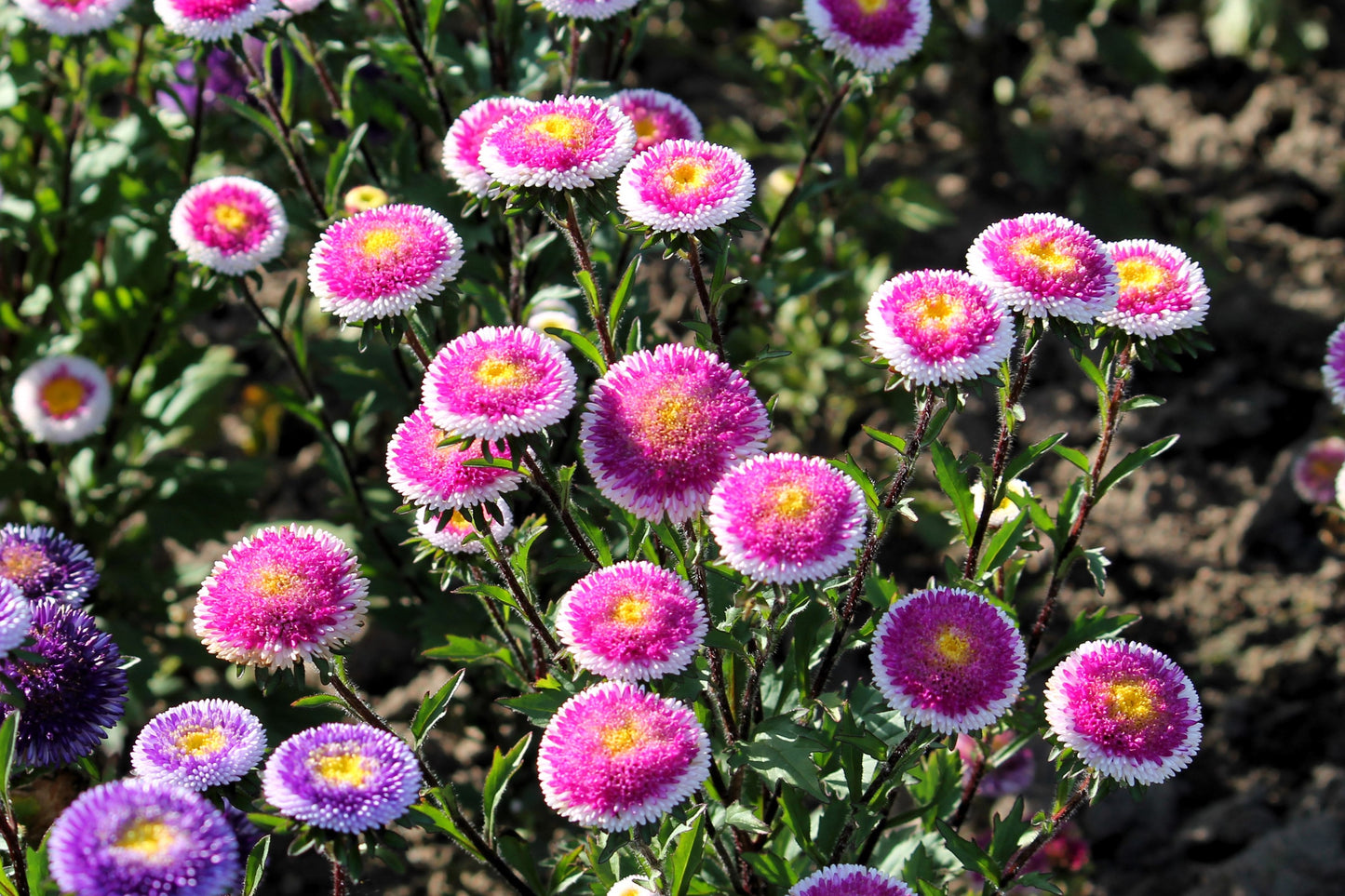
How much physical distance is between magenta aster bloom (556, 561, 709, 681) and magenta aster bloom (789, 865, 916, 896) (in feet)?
1.43

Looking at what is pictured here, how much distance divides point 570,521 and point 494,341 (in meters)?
0.34

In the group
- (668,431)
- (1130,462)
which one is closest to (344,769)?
(668,431)

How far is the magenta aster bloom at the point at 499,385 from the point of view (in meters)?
1.72

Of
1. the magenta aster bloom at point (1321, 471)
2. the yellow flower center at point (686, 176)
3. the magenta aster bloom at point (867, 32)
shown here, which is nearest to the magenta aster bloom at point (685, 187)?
the yellow flower center at point (686, 176)

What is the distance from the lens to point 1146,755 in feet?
5.94

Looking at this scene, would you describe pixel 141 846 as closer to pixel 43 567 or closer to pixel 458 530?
pixel 458 530

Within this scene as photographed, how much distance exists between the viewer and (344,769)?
1666 mm

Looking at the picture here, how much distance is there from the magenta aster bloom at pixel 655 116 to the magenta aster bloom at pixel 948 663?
120 cm

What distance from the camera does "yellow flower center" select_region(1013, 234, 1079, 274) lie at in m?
1.86

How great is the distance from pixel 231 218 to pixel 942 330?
5.21 feet

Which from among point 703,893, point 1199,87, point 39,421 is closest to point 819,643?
point 703,893

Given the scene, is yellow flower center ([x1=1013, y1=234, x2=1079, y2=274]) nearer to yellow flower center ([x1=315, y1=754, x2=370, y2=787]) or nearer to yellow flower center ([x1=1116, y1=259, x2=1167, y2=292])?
yellow flower center ([x1=1116, y1=259, x2=1167, y2=292])

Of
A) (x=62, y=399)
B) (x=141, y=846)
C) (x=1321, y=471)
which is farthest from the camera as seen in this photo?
(x=1321, y=471)

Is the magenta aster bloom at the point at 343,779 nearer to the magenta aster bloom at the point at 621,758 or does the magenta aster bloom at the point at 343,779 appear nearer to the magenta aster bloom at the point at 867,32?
the magenta aster bloom at the point at 621,758
